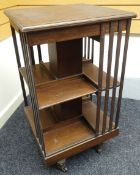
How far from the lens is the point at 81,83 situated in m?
1.11

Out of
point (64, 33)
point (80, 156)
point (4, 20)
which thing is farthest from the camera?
point (4, 20)

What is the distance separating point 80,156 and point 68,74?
0.54m

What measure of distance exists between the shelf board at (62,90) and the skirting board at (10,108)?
650mm

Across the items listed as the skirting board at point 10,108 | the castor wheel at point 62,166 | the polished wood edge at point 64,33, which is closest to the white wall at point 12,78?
the skirting board at point 10,108

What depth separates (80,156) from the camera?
4.25 feet

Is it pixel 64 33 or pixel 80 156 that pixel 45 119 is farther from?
pixel 64 33

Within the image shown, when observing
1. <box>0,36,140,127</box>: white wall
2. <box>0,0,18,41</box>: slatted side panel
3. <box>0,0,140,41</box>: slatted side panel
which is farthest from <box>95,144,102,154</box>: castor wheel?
<box>0,0,18,41</box>: slatted side panel

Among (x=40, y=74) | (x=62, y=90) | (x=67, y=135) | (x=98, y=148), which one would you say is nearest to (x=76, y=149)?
(x=67, y=135)

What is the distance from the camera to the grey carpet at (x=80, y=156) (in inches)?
47.3

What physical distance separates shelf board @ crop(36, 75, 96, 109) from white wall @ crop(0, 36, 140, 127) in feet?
2.06

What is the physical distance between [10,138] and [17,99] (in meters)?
0.43

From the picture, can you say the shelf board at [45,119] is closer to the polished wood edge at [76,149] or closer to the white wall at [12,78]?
the polished wood edge at [76,149]

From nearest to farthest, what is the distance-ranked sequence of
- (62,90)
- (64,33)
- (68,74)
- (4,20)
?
(64,33)
(62,90)
(68,74)
(4,20)

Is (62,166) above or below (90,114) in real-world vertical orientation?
below
